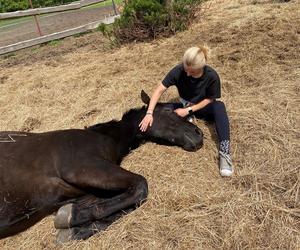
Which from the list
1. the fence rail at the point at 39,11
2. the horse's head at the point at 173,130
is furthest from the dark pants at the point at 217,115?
the fence rail at the point at 39,11

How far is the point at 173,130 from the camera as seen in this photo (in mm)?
4418

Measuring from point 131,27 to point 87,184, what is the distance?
575cm

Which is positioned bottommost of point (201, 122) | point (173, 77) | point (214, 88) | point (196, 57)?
point (201, 122)

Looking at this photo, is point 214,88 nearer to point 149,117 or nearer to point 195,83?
point 195,83

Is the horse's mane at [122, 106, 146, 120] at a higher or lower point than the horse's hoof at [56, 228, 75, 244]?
higher

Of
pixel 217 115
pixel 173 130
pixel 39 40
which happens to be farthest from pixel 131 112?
pixel 39 40

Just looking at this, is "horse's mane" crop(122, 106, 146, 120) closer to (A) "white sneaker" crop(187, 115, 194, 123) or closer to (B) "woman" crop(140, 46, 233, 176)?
(B) "woman" crop(140, 46, 233, 176)

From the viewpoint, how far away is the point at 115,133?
14.5 ft

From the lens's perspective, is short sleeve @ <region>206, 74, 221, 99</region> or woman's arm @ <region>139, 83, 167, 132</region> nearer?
woman's arm @ <region>139, 83, 167, 132</region>

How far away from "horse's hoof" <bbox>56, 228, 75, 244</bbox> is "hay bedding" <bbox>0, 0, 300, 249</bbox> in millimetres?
66

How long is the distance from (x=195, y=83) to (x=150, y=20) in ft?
14.2

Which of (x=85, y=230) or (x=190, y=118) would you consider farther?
(x=190, y=118)

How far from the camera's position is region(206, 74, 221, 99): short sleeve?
4.54 m

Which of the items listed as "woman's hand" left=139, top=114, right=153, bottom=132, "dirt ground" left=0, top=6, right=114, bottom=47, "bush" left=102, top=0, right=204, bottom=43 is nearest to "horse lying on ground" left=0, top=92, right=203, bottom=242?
"woman's hand" left=139, top=114, right=153, bottom=132
